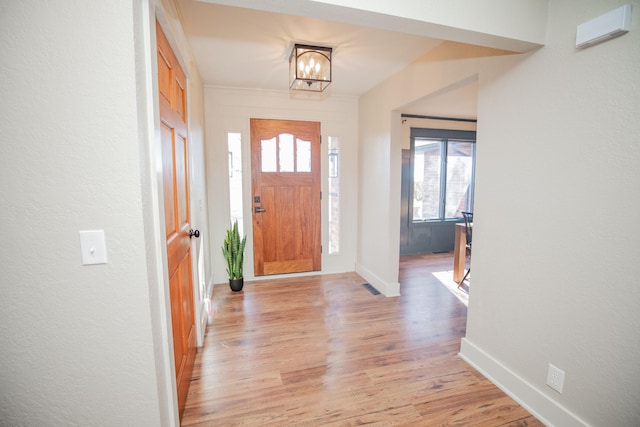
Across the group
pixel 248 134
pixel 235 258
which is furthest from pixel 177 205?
pixel 248 134

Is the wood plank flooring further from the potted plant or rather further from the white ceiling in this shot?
the white ceiling

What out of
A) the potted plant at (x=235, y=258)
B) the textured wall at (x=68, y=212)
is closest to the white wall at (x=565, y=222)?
the textured wall at (x=68, y=212)

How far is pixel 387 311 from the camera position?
9.78ft

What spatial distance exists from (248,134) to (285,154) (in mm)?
512

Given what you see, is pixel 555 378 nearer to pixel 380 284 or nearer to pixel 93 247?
pixel 380 284

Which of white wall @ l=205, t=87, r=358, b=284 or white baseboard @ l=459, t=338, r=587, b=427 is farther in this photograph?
white wall @ l=205, t=87, r=358, b=284

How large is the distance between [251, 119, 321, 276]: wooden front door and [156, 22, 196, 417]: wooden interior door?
161cm

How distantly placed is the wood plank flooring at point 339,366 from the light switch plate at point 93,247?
115 centimetres

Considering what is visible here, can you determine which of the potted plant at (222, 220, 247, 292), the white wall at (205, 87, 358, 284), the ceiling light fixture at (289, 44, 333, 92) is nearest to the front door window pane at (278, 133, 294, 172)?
the white wall at (205, 87, 358, 284)

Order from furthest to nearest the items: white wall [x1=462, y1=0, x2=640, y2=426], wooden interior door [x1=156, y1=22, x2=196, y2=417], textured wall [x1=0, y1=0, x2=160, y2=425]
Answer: wooden interior door [x1=156, y1=22, x2=196, y2=417] → white wall [x1=462, y1=0, x2=640, y2=426] → textured wall [x1=0, y1=0, x2=160, y2=425]

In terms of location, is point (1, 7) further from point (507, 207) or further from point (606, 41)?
point (507, 207)

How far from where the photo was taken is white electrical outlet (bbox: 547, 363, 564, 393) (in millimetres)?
1556

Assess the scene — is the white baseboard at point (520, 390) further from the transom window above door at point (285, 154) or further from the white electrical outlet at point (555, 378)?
the transom window above door at point (285, 154)

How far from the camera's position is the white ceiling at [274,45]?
2.01 meters
